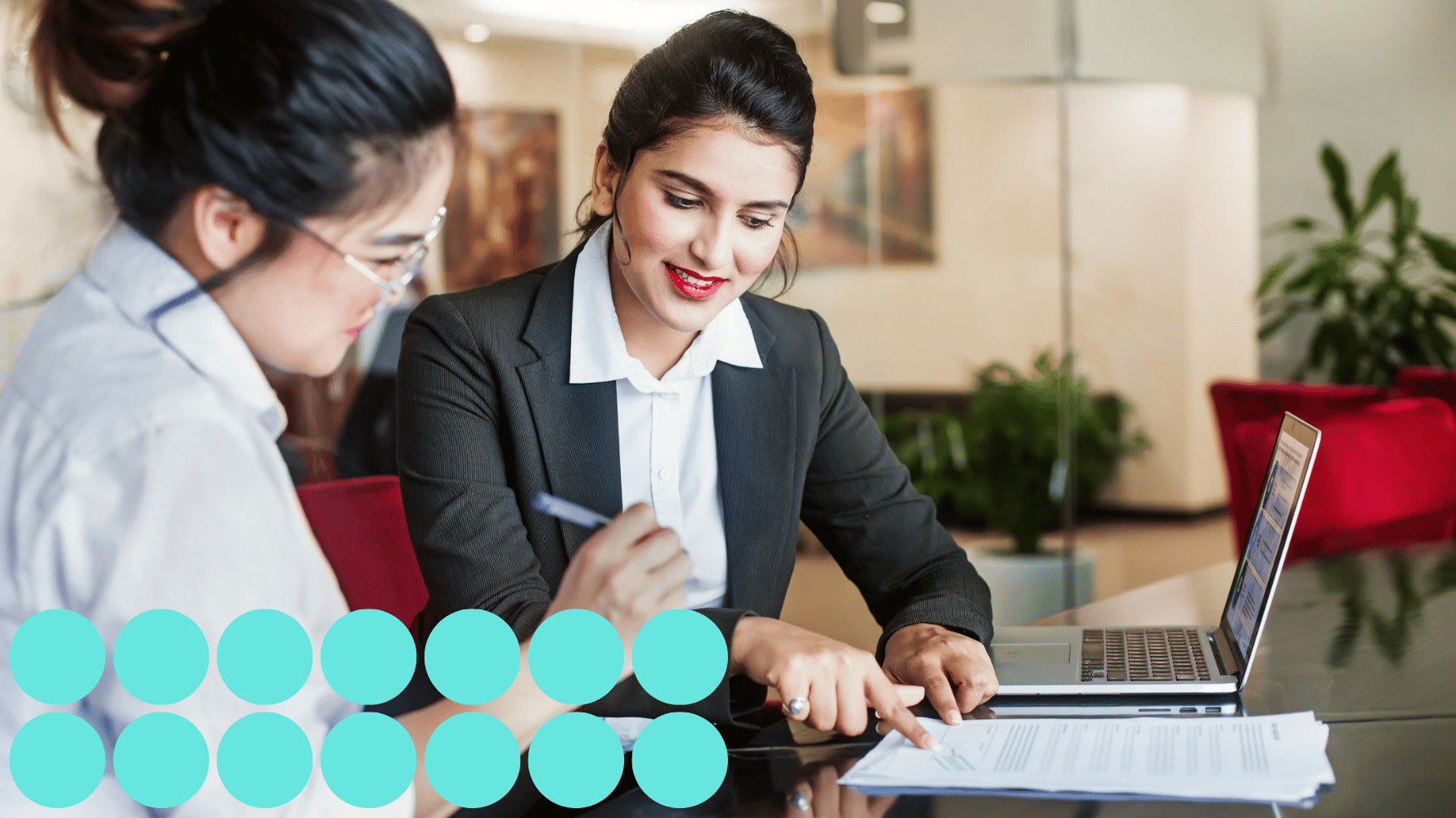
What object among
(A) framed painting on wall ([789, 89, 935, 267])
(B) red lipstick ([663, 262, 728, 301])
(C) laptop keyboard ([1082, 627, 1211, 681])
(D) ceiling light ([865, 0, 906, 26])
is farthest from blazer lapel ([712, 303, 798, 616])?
(D) ceiling light ([865, 0, 906, 26])

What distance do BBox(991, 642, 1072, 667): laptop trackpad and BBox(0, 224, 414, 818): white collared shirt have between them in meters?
0.71

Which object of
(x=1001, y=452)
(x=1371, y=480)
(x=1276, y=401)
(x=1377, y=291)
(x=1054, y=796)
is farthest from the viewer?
(x=1377, y=291)

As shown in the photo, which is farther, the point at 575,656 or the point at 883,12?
the point at 883,12

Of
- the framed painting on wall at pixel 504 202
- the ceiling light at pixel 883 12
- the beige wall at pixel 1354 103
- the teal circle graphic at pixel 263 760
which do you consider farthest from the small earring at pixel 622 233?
the beige wall at pixel 1354 103

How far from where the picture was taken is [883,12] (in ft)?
13.5

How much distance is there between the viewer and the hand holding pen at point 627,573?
2.43 ft

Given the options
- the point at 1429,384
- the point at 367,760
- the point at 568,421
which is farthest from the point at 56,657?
the point at 1429,384

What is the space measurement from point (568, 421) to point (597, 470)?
6 cm

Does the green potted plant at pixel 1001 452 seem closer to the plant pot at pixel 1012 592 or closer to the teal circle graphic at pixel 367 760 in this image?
the plant pot at pixel 1012 592

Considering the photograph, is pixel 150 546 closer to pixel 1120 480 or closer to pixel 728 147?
pixel 728 147

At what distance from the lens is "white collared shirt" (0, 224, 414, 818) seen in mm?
627

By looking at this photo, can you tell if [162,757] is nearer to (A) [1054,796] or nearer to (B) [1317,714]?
(A) [1054,796]

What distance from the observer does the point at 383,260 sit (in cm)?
73

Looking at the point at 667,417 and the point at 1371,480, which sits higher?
the point at 667,417
